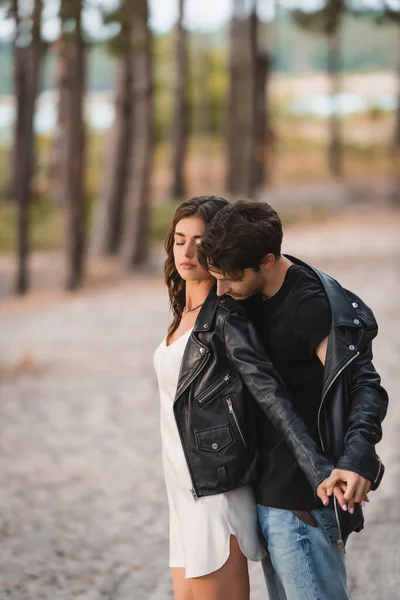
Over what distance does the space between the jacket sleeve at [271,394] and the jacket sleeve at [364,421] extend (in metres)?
0.07

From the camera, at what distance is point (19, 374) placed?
9781 mm

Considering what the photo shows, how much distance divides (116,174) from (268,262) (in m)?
14.5

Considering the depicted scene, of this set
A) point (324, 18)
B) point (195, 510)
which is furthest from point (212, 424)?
point (324, 18)

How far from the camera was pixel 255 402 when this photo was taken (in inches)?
109

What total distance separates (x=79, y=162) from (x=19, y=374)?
5313 mm

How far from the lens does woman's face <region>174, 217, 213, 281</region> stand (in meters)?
2.79

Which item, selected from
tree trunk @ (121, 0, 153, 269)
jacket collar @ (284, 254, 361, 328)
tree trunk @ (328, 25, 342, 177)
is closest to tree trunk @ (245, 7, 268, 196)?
tree trunk @ (121, 0, 153, 269)

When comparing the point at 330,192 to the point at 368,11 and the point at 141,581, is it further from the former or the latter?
the point at 141,581

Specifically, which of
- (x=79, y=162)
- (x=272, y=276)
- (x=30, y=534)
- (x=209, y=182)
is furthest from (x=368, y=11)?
(x=209, y=182)

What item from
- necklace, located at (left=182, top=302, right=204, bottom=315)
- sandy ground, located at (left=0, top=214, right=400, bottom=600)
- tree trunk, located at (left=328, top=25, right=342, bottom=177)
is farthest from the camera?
tree trunk, located at (left=328, top=25, right=342, bottom=177)

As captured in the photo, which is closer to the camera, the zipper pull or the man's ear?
the man's ear

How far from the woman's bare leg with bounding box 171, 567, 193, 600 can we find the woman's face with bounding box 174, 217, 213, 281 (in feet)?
2.97

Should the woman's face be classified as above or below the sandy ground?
above

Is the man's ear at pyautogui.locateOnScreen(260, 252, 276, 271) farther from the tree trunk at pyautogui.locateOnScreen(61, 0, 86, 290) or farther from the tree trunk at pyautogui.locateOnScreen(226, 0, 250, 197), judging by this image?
the tree trunk at pyautogui.locateOnScreen(226, 0, 250, 197)
